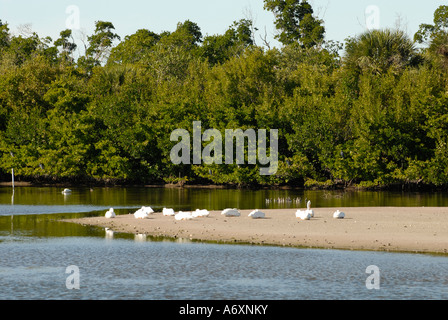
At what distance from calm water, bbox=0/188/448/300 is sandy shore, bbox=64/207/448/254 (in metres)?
1.49

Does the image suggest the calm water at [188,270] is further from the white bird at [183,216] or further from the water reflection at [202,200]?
the water reflection at [202,200]

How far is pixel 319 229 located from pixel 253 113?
147 ft

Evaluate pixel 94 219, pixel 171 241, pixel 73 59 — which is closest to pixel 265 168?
pixel 94 219

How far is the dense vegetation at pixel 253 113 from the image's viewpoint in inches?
2635

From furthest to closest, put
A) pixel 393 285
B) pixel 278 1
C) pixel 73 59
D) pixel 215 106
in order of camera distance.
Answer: pixel 73 59 < pixel 278 1 < pixel 215 106 < pixel 393 285

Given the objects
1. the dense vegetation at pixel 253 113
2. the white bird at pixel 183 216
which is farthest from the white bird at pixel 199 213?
the dense vegetation at pixel 253 113

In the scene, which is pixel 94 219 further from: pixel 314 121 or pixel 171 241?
pixel 314 121

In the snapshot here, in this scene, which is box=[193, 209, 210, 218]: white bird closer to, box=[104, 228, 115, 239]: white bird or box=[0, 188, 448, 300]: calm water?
box=[104, 228, 115, 239]: white bird

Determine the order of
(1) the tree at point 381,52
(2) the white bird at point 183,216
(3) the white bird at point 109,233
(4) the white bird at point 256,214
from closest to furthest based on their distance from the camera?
(3) the white bird at point 109,233
(2) the white bird at point 183,216
(4) the white bird at point 256,214
(1) the tree at point 381,52

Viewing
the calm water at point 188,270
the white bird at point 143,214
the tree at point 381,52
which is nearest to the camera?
the calm water at point 188,270

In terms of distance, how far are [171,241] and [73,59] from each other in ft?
342

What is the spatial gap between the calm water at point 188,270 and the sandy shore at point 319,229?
1.49 meters

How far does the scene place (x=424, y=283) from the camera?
69.5ft

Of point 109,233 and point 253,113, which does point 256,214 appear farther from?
point 253,113
